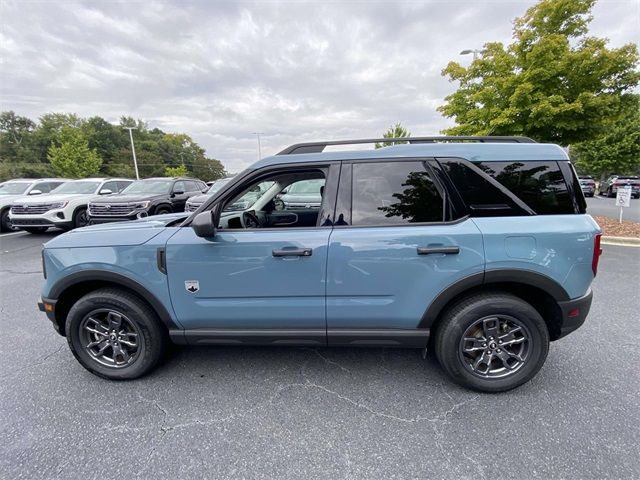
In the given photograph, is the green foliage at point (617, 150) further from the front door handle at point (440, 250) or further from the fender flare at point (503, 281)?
the front door handle at point (440, 250)

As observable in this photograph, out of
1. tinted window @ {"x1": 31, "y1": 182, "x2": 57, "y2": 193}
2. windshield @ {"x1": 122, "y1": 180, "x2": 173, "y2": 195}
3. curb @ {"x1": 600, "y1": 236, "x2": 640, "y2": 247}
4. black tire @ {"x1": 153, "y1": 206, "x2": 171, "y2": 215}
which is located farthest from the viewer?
tinted window @ {"x1": 31, "y1": 182, "x2": 57, "y2": 193}

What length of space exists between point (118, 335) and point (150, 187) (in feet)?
28.3

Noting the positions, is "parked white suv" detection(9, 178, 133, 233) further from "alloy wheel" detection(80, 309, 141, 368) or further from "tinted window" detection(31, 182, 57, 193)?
"alloy wheel" detection(80, 309, 141, 368)

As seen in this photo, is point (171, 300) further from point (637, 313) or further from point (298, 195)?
point (637, 313)

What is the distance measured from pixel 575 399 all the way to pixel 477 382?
2.28 ft

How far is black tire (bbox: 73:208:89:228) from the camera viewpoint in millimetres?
9234

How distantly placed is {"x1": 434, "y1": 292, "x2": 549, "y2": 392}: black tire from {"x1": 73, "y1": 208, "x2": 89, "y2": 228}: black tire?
1085 centimetres

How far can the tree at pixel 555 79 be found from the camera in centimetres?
709

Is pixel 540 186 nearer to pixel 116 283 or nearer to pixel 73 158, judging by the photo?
pixel 116 283

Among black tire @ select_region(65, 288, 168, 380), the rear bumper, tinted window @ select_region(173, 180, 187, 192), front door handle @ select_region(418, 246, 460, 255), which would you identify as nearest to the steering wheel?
black tire @ select_region(65, 288, 168, 380)

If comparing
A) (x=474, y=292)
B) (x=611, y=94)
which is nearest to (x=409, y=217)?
(x=474, y=292)

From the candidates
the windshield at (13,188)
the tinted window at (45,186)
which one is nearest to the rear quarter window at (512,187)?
the tinted window at (45,186)

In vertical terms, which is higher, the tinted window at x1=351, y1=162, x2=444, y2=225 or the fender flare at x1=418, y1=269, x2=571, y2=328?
the tinted window at x1=351, y1=162, x2=444, y2=225

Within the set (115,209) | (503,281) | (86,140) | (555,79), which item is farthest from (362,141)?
(86,140)
